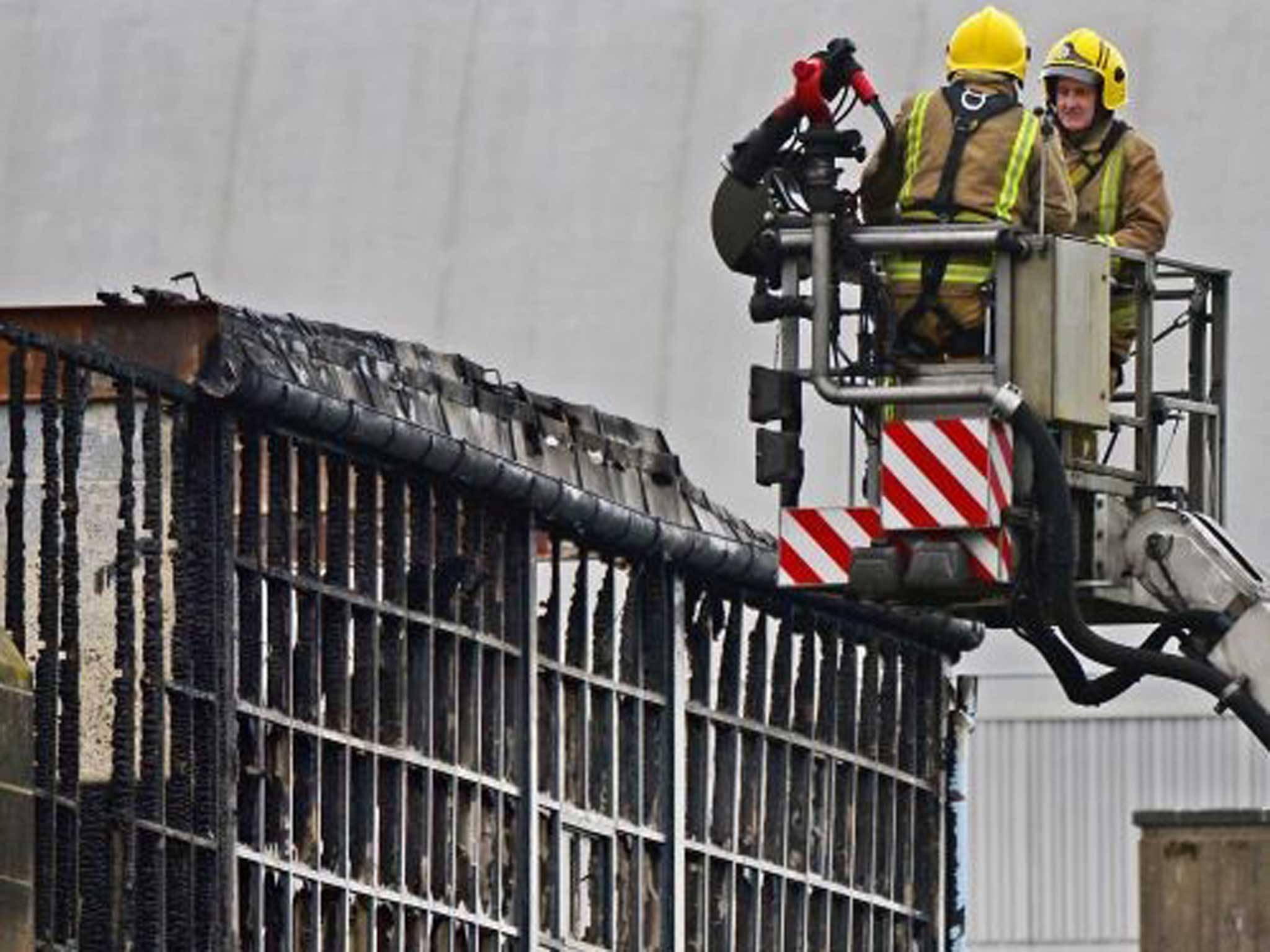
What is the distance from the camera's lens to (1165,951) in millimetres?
33281

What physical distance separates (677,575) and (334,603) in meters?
2.68

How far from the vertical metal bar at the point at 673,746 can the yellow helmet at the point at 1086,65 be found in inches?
76.7

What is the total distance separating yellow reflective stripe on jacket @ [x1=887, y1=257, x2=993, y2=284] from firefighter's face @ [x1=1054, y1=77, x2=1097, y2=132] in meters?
1.25

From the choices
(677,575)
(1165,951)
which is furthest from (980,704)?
(677,575)

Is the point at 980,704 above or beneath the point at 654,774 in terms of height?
above

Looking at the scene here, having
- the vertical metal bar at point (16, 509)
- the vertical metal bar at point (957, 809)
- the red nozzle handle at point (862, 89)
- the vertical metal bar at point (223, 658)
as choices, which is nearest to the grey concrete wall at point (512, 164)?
the vertical metal bar at point (957, 809)

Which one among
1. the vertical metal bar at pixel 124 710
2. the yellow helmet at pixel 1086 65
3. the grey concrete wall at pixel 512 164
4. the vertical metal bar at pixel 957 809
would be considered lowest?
the vertical metal bar at pixel 124 710

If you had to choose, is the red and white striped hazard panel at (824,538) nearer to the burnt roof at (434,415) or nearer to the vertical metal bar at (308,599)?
the burnt roof at (434,415)

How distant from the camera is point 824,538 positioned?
1447 cm

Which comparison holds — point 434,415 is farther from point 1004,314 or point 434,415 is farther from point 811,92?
point 1004,314

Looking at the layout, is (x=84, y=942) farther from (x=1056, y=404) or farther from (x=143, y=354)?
(x=1056, y=404)

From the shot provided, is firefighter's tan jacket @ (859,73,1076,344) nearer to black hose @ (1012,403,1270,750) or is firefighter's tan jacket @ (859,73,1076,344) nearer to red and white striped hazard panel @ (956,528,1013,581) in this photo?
black hose @ (1012,403,1270,750)

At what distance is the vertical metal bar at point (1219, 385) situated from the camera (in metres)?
15.5

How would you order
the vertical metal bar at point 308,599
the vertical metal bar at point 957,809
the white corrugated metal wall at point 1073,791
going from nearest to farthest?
the vertical metal bar at point 308,599, the vertical metal bar at point 957,809, the white corrugated metal wall at point 1073,791
